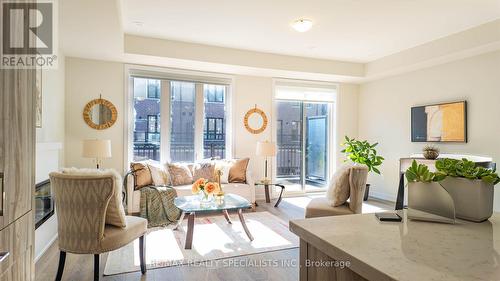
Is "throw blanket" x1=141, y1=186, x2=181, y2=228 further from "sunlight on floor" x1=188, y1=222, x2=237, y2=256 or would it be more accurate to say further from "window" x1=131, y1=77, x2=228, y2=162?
"window" x1=131, y1=77, x2=228, y2=162

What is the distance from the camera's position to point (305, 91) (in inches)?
252

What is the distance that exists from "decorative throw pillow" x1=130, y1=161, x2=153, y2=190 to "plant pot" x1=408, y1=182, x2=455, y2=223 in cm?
403

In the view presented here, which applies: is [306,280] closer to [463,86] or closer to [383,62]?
[463,86]

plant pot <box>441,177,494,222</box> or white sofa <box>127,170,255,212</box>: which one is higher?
plant pot <box>441,177,494,222</box>

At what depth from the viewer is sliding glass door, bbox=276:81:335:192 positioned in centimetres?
634

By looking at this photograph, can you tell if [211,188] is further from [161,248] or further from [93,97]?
[93,97]

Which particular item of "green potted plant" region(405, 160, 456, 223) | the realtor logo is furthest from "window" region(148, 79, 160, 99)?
"green potted plant" region(405, 160, 456, 223)

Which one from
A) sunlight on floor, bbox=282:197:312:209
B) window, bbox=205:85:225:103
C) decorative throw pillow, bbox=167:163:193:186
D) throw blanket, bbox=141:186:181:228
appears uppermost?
window, bbox=205:85:225:103

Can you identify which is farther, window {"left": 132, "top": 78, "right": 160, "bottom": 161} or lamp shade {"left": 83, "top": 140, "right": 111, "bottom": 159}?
window {"left": 132, "top": 78, "right": 160, "bottom": 161}

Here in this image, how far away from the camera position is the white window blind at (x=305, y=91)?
20.3ft

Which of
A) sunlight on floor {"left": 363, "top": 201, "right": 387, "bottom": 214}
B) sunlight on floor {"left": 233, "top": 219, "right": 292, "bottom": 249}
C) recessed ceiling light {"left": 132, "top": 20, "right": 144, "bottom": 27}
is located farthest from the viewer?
sunlight on floor {"left": 363, "top": 201, "right": 387, "bottom": 214}

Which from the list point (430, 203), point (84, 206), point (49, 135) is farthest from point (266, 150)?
point (430, 203)

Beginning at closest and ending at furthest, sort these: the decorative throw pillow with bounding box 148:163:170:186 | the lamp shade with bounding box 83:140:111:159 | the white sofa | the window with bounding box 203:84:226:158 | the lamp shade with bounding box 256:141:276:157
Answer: the lamp shade with bounding box 83:140:111:159
the white sofa
the decorative throw pillow with bounding box 148:163:170:186
the lamp shade with bounding box 256:141:276:157
the window with bounding box 203:84:226:158

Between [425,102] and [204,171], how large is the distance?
4102 millimetres
